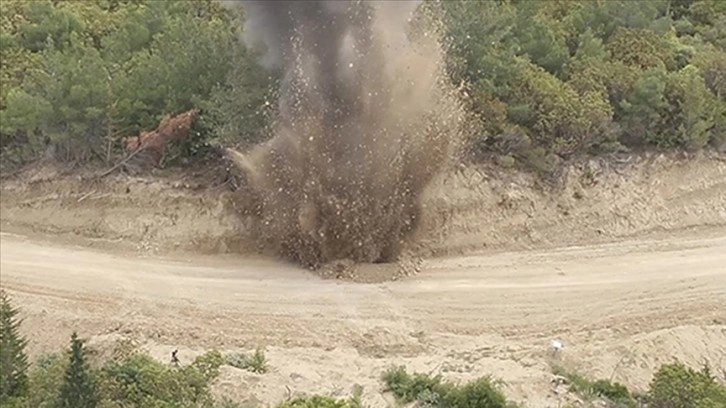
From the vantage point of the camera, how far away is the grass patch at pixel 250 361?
85.5 feet

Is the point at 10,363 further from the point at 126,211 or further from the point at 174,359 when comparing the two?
the point at 126,211

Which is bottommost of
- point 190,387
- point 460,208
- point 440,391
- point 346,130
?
point 440,391

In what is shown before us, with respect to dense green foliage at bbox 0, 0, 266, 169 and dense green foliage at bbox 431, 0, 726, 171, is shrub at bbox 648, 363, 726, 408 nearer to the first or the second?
dense green foliage at bbox 431, 0, 726, 171

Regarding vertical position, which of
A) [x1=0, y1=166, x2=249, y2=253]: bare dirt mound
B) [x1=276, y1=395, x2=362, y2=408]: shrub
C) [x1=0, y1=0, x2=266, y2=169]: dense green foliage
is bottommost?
[x1=276, y1=395, x2=362, y2=408]: shrub

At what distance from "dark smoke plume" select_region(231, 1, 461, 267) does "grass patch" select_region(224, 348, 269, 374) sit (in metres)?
5.05

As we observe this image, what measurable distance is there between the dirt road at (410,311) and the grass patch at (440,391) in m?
0.62

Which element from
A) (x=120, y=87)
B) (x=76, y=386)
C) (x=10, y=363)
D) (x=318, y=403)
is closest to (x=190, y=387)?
(x=76, y=386)

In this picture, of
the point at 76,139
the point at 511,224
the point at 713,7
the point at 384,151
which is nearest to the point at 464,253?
the point at 511,224

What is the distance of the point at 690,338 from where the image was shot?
27.6 meters

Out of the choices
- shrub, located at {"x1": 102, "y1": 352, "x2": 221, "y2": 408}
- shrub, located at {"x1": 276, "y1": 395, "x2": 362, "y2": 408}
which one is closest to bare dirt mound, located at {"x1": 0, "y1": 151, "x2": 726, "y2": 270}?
shrub, located at {"x1": 102, "y1": 352, "x2": 221, "y2": 408}

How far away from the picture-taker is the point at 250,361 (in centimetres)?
2630

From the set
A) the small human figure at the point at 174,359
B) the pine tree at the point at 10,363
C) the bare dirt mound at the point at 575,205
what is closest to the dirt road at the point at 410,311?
the small human figure at the point at 174,359

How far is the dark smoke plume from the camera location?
2866 centimetres

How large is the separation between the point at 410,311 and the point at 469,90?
29.6ft
